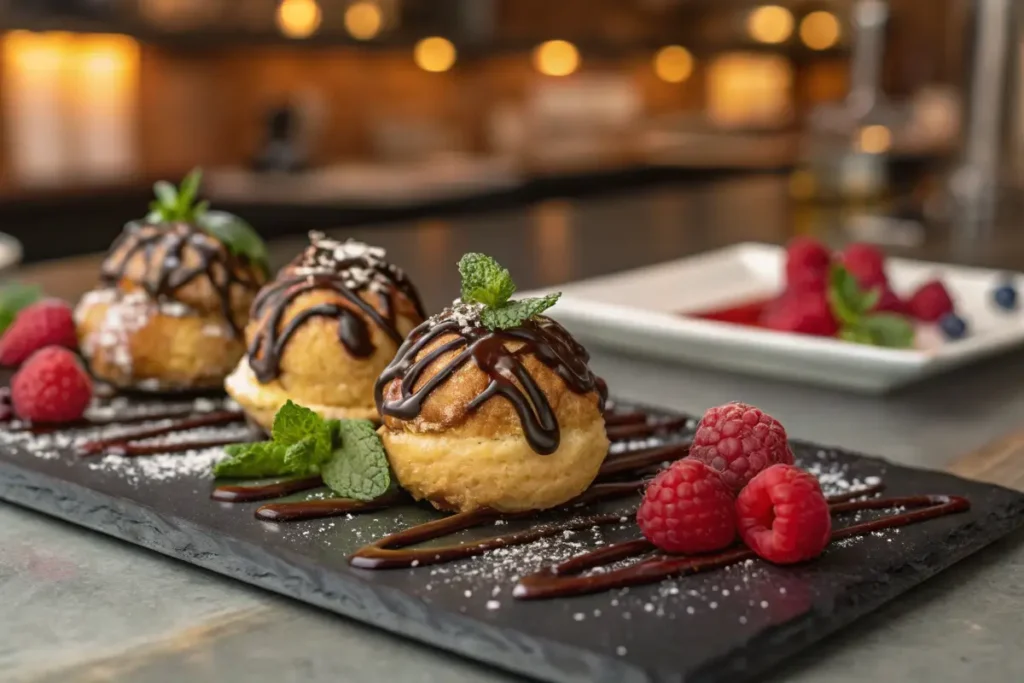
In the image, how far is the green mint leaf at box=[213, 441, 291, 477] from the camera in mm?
1351

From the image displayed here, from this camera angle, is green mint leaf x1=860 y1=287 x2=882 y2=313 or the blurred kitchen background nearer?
green mint leaf x1=860 y1=287 x2=882 y2=313

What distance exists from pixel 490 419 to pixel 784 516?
0.94 ft

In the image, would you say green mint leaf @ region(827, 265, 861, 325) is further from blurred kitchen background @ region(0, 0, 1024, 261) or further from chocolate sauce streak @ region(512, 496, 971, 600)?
blurred kitchen background @ region(0, 0, 1024, 261)

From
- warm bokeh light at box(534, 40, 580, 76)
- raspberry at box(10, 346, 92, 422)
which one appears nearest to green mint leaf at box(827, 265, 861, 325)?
raspberry at box(10, 346, 92, 422)

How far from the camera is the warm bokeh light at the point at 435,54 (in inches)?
223

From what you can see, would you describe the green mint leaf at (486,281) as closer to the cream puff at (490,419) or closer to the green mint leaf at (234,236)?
the cream puff at (490,419)

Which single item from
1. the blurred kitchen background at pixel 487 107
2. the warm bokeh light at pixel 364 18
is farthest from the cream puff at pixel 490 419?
the warm bokeh light at pixel 364 18

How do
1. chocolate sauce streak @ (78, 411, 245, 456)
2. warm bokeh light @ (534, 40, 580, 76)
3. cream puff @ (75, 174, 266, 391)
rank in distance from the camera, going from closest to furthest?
1. chocolate sauce streak @ (78, 411, 245, 456)
2. cream puff @ (75, 174, 266, 391)
3. warm bokeh light @ (534, 40, 580, 76)

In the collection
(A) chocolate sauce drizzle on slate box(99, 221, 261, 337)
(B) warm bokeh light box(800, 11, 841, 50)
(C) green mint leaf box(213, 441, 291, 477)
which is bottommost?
(C) green mint leaf box(213, 441, 291, 477)

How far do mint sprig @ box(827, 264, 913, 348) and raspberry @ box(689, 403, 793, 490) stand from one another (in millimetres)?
→ 785

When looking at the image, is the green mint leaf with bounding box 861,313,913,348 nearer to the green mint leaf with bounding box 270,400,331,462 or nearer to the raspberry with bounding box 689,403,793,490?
the raspberry with bounding box 689,403,793,490

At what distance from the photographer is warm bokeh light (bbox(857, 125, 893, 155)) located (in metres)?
3.85

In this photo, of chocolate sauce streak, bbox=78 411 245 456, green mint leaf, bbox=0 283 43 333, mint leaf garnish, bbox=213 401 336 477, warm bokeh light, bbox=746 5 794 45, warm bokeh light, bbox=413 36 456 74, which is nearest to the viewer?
mint leaf garnish, bbox=213 401 336 477

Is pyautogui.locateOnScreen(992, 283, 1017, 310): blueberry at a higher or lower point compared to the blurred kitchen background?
lower
